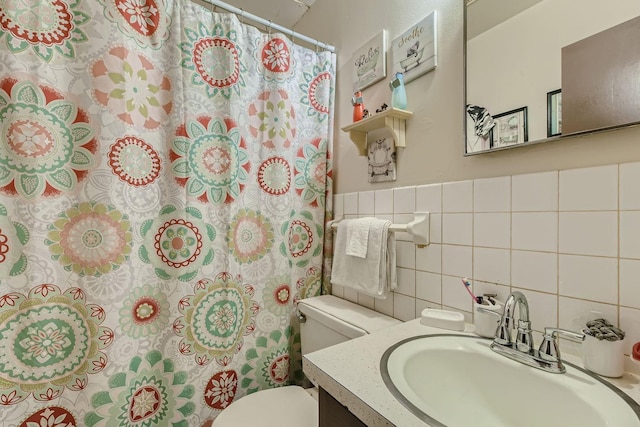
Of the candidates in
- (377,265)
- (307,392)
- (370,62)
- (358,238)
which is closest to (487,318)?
(377,265)

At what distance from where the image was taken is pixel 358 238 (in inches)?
44.1

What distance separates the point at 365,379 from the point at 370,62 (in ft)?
3.95

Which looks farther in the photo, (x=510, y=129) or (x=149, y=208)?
(x=149, y=208)

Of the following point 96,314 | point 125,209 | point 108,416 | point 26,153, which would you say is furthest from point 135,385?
point 26,153

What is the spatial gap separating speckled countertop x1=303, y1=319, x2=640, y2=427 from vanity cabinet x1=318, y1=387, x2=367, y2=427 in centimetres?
2

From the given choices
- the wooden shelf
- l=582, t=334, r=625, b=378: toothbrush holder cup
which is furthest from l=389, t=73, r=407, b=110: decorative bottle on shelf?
l=582, t=334, r=625, b=378: toothbrush holder cup

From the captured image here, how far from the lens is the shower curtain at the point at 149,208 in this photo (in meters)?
0.88

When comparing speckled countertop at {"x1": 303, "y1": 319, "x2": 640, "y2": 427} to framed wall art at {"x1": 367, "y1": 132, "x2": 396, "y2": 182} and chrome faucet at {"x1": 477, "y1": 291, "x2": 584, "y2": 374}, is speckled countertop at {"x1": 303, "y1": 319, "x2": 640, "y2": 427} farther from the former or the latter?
framed wall art at {"x1": 367, "y1": 132, "x2": 396, "y2": 182}

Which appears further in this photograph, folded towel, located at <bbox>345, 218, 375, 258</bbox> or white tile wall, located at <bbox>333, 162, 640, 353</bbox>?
folded towel, located at <bbox>345, 218, 375, 258</bbox>

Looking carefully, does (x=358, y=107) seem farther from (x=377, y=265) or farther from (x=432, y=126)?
(x=377, y=265)

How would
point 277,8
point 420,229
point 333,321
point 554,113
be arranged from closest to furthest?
point 554,113 → point 420,229 → point 333,321 → point 277,8

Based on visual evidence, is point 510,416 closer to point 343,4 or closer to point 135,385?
point 135,385

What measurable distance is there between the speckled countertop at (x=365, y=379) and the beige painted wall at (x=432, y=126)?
0.47m

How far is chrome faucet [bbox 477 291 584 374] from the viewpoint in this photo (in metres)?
0.60
